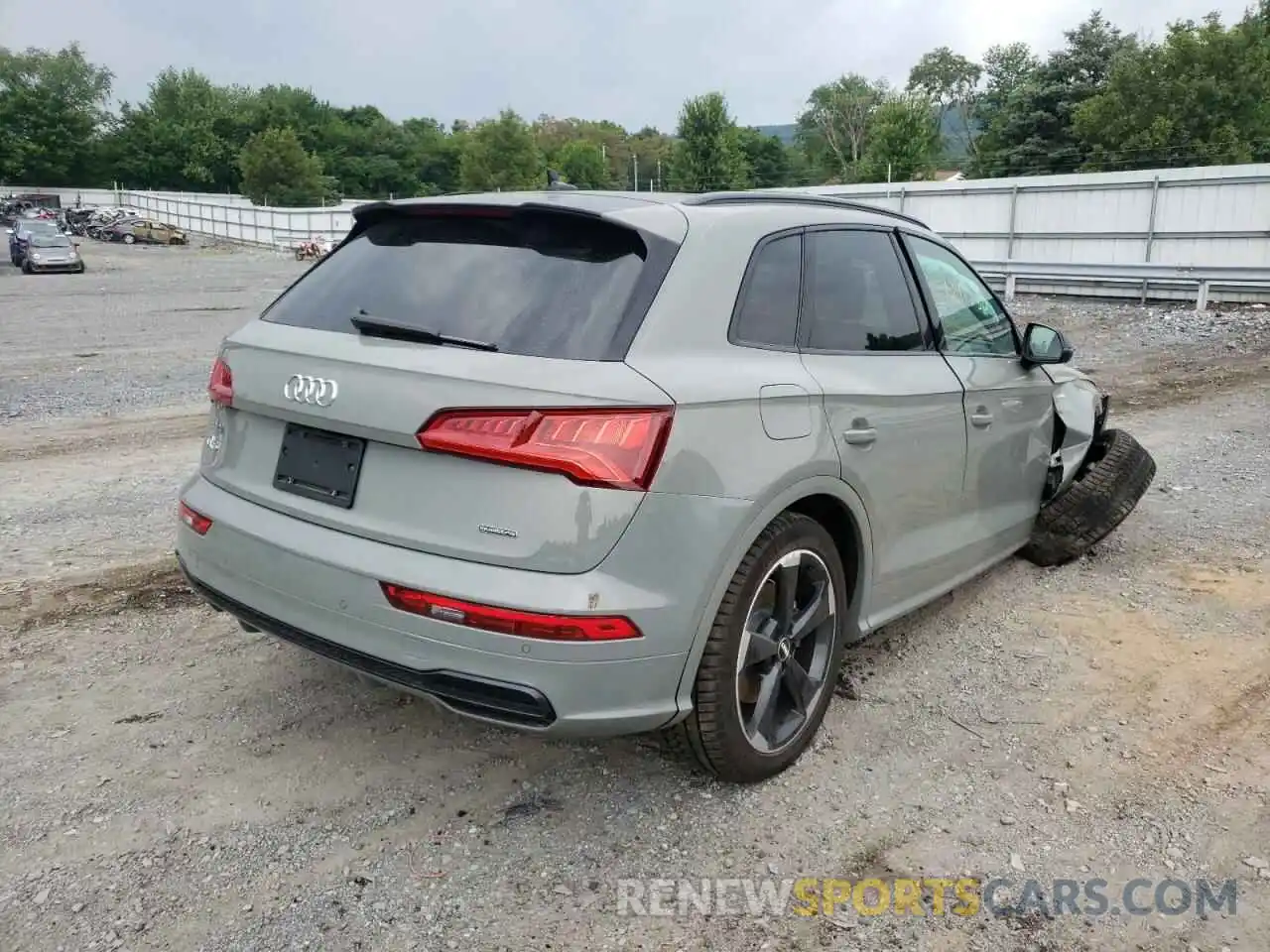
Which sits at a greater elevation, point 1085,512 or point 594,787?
point 1085,512

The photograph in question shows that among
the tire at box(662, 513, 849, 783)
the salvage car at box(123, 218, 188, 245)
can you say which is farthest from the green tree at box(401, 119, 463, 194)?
the tire at box(662, 513, 849, 783)

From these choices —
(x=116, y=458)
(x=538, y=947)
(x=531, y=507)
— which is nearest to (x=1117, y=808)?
(x=538, y=947)

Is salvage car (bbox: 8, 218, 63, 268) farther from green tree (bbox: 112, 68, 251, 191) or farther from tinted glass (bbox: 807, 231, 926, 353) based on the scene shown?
green tree (bbox: 112, 68, 251, 191)

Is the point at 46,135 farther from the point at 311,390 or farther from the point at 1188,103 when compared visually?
the point at 311,390

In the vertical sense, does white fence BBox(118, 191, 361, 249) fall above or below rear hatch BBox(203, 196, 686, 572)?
above

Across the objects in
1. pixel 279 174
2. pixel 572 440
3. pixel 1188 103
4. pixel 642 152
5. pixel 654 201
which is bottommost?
pixel 572 440

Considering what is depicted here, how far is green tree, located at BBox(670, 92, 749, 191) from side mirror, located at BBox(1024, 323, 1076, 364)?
47.8m

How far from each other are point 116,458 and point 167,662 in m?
3.97

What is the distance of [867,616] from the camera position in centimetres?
→ 354

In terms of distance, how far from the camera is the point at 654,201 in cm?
316

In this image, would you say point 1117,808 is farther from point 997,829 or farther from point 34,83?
point 34,83

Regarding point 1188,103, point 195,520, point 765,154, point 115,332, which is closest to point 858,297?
point 195,520

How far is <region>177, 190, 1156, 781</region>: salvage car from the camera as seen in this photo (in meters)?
2.52

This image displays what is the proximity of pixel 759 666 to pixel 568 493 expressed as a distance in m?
0.99
